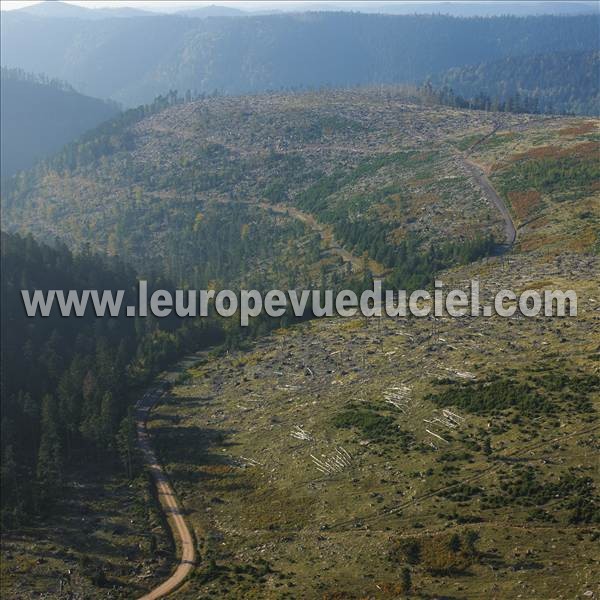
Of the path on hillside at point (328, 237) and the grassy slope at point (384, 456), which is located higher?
the path on hillside at point (328, 237)

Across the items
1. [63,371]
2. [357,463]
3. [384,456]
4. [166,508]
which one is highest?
[63,371]

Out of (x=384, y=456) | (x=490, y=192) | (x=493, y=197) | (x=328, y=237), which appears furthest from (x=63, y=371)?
(x=490, y=192)

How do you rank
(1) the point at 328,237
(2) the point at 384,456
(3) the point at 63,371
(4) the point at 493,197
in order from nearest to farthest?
(2) the point at 384,456
(3) the point at 63,371
(4) the point at 493,197
(1) the point at 328,237

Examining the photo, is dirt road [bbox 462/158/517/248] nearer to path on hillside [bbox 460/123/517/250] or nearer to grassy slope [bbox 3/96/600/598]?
path on hillside [bbox 460/123/517/250]

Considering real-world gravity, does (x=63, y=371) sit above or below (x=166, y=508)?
above

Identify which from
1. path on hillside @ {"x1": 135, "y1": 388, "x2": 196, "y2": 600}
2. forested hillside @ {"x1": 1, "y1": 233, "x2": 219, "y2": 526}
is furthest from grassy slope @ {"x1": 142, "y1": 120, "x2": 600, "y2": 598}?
forested hillside @ {"x1": 1, "y1": 233, "x2": 219, "y2": 526}

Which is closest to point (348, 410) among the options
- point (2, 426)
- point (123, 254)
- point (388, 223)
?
point (2, 426)

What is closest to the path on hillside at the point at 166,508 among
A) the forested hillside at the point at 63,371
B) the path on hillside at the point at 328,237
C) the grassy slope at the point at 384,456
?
the grassy slope at the point at 384,456

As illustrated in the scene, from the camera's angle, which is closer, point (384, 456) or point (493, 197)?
point (384, 456)

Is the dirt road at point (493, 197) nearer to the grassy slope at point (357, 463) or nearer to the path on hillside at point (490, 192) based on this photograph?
the path on hillside at point (490, 192)

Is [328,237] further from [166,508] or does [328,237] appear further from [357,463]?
[166,508]
